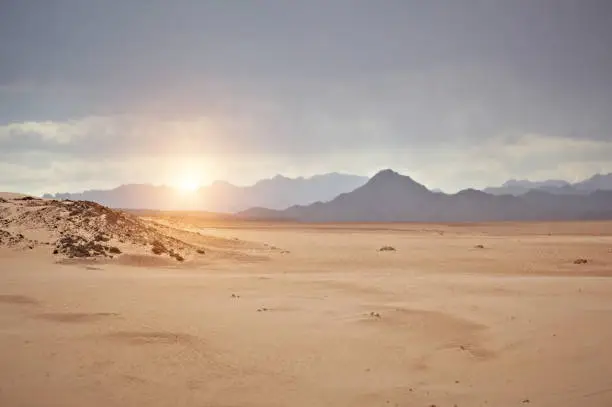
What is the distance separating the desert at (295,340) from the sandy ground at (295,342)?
0.10 ft

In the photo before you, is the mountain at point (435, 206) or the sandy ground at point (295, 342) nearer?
the sandy ground at point (295, 342)

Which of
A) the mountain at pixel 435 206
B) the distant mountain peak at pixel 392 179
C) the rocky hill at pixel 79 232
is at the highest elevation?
the distant mountain peak at pixel 392 179

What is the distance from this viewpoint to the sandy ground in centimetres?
680

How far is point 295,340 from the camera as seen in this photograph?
9.30 meters

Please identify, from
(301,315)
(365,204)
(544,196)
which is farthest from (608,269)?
(544,196)

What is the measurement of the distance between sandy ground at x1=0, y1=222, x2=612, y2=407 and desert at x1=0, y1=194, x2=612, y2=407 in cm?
3

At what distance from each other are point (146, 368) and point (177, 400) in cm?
124

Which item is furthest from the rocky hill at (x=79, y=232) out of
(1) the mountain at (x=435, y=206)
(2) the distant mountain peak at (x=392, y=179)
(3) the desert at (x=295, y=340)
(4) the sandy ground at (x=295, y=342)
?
(2) the distant mountain peak at (x=392, y=179)

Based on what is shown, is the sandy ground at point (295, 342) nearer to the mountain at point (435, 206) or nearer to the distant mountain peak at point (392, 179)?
the mountain at point (435, 206)

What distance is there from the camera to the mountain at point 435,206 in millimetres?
147000

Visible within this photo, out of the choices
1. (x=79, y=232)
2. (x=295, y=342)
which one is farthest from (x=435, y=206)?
(x=295, y=342)

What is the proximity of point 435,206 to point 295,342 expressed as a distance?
148767 mm

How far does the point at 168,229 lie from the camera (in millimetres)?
30906

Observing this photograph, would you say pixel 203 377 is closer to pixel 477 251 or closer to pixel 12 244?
pixel 12 244
